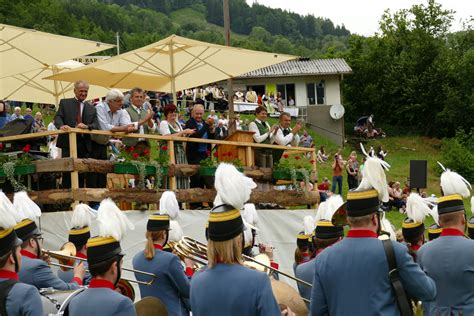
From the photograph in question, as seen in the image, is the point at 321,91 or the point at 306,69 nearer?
the point at 321,91

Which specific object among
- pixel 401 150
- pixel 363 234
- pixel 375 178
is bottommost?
pixel 401 150

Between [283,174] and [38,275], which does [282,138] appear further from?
[38,275]

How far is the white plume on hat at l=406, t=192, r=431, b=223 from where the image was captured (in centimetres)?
940

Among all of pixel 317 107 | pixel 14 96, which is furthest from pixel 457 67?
pixel 14 96

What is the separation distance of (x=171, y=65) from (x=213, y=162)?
3.71 metres

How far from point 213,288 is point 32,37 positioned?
12.4 m

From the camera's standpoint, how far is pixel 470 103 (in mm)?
59375

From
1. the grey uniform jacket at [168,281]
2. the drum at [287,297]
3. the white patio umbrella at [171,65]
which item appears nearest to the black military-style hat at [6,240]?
the drum at [287,297]

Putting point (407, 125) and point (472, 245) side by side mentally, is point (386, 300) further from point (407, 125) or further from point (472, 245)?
point (407, 125)

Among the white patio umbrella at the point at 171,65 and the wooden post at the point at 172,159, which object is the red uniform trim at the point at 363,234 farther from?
the white patio umbrella at the point at 171,65

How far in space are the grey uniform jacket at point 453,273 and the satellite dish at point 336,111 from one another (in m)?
50.7

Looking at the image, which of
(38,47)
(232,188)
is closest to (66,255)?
(232,188)

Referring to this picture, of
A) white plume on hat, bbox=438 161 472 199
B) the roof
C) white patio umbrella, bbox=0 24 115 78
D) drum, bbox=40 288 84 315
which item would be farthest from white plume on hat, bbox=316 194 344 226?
the roof

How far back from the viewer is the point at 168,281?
8648mm
